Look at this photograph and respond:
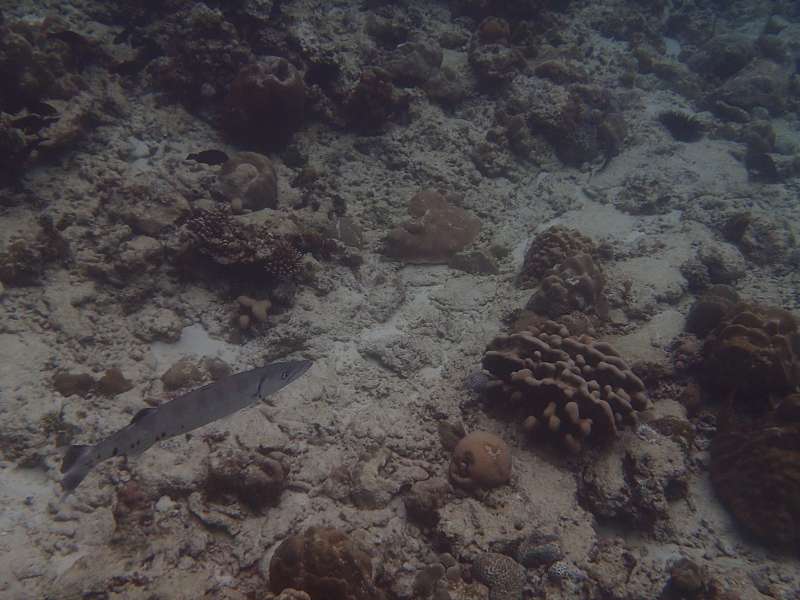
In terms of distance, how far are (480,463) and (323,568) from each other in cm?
164

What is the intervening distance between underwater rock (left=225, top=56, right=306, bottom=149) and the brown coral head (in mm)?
5964

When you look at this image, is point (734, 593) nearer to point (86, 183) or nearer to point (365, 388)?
point (365, 388)

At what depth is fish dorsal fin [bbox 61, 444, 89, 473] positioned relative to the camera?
3043 mm

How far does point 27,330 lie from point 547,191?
8.32 meters

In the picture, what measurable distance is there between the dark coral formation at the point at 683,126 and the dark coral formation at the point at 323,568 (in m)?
13.1

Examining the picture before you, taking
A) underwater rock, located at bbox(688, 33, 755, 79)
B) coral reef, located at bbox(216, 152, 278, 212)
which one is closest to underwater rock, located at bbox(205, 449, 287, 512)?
coral reef, located at bbox(216, 152, 278, 212)

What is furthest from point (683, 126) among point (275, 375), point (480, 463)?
point (275, 375)

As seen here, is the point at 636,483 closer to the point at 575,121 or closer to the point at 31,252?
the point at 31,252

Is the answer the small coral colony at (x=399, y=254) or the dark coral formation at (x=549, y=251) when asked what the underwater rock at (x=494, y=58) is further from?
the dark coral formation at (x=549, y=251)

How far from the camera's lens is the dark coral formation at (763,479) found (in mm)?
3854

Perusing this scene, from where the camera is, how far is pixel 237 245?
5254mm

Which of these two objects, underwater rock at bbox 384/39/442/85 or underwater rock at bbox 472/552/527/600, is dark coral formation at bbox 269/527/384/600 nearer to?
underwater rock at bbox 472/552/527/600

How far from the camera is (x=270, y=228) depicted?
5496 millimetres

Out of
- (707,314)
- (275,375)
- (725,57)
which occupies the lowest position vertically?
(275,375)
